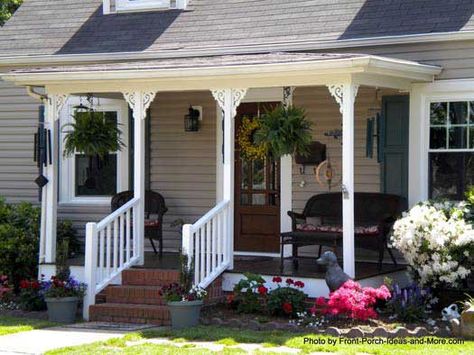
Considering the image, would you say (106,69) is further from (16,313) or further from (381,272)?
(381,272)

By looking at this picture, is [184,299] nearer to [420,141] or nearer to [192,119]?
Result: [420,141]

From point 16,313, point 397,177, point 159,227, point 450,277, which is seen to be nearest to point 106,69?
point 159,227

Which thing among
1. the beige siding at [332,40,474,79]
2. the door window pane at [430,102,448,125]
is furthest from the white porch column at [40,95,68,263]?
the door window pane at [430,102,448,125]

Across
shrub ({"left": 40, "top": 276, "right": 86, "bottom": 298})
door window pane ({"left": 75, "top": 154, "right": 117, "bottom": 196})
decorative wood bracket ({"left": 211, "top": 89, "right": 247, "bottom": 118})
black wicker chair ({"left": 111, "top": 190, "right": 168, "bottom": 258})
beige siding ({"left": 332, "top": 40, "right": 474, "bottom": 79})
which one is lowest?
shrub ({"left": 40, "top": 276, "right": 86, "bottom": 298})

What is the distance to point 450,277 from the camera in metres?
10.6

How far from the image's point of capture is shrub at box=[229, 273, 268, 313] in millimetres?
10727

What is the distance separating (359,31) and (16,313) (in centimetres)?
591

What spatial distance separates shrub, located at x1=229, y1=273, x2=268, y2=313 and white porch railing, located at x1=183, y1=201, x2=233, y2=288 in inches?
17.5

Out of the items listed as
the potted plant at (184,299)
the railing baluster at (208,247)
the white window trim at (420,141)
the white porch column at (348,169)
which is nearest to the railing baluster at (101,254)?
the potted plant at (184,299)

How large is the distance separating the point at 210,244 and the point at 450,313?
302 cm

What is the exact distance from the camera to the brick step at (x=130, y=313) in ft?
35.6

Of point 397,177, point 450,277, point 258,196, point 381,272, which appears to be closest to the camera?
point 450,277

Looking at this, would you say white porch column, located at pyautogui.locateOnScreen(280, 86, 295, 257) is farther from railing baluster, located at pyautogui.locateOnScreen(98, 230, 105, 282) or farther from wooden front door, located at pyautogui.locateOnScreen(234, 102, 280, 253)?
railing baluster, located at pyautogui.locateOnScreen(98, 230, 105, 282)

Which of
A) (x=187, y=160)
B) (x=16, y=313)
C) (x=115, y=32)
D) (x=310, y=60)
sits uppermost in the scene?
(x=115, y=32)
